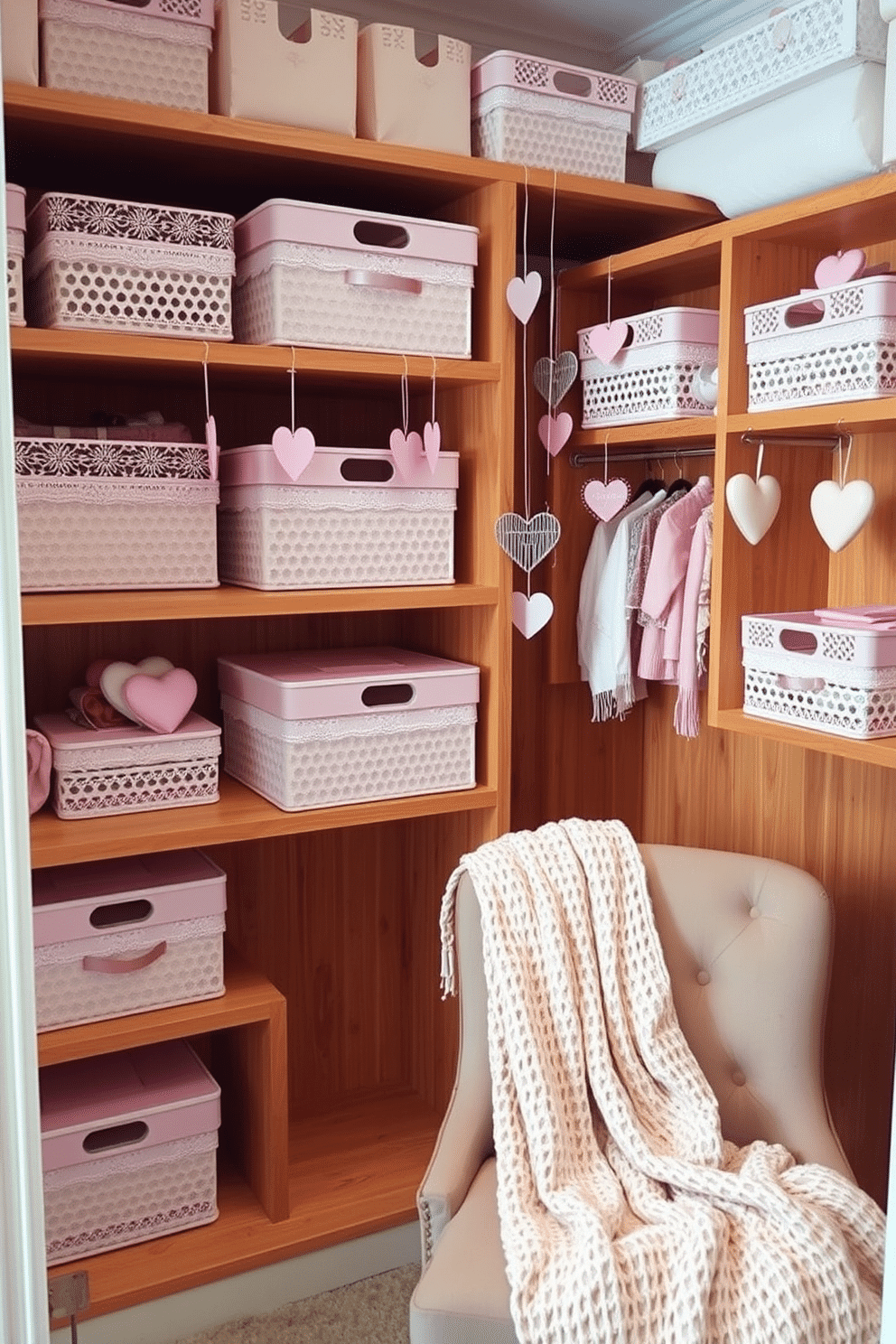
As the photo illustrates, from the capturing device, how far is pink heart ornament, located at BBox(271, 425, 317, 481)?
6.31 feet

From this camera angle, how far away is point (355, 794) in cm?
206

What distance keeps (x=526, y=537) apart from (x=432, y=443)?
23cm

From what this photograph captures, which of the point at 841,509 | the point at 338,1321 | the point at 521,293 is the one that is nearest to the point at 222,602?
the point at 521,293

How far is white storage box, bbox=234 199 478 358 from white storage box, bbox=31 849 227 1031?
917 mm

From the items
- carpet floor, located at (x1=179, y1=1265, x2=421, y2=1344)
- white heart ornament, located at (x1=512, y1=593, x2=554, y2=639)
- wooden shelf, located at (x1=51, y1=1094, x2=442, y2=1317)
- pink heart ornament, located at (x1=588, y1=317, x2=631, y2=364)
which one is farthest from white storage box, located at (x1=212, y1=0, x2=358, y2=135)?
carpet floor, located at (x1=179, y1=1265, x2=421, y2=1344)

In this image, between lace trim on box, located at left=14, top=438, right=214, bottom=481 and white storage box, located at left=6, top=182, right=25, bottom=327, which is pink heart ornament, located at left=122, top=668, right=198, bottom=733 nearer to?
lace trim on box, located at left=14, top=438, right=214, bottom=481

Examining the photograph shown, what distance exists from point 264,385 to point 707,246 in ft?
2.72

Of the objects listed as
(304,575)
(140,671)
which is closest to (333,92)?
(304,575)

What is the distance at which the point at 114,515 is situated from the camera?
1.89 meters

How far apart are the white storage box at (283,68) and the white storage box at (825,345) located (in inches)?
29.2

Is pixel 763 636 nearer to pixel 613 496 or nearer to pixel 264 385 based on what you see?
pixel 613 496

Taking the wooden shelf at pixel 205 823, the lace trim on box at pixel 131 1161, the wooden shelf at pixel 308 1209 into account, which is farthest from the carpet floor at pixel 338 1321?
the wooden shelf at pixel 205 823

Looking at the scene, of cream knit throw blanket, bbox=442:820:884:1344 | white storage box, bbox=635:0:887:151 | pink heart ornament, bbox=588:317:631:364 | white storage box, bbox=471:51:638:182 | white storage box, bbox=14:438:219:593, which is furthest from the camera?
pink heart ornament, bbox=588:317:631:364

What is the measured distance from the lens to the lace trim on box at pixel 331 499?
77.4 inches
